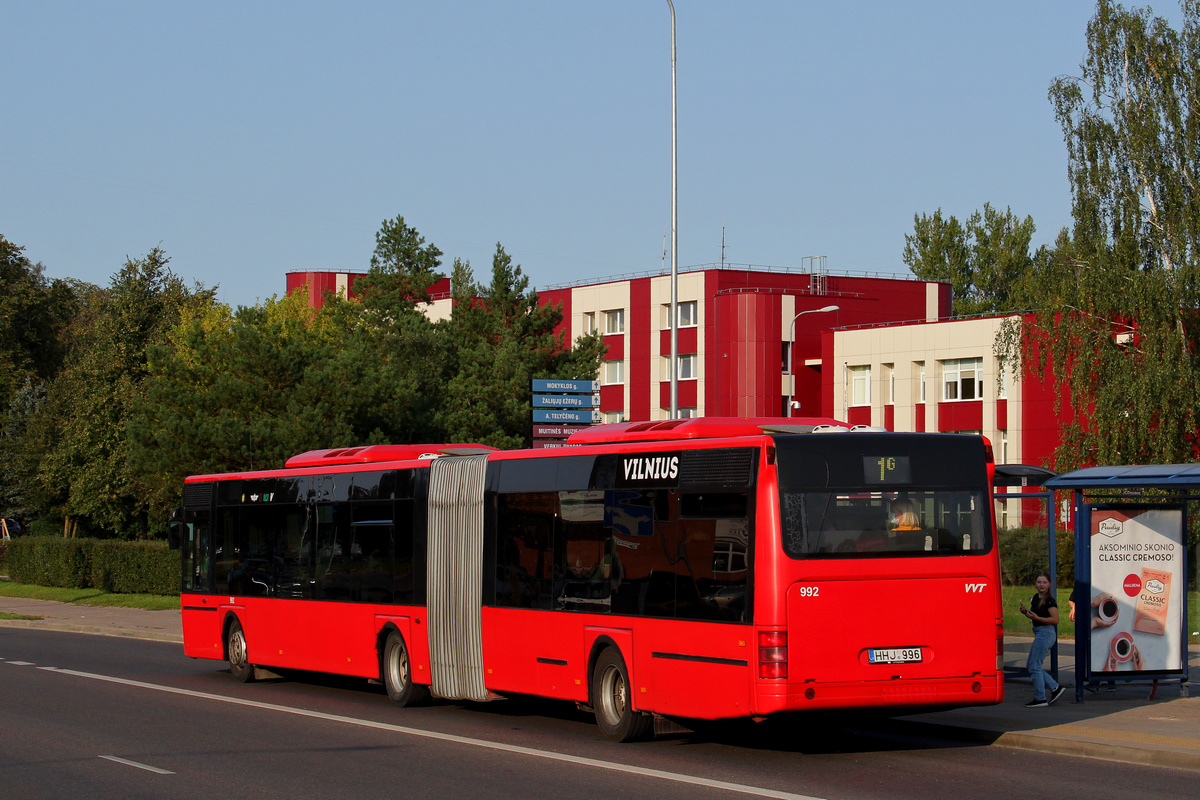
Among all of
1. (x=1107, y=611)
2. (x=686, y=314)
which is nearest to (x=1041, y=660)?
(x=1107, y=611)

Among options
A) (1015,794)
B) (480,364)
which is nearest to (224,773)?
(1015,794)

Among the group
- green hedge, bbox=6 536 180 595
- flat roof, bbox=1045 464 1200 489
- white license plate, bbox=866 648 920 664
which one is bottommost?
green hedge, bbox=6 536 180 595

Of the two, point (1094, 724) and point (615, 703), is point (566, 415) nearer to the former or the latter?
point (615, 703)

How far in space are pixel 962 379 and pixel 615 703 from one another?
47.6 m

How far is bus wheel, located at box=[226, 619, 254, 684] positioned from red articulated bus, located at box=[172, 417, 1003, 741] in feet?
10.4

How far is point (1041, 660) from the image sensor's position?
14.6m

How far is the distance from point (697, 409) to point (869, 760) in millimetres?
56039

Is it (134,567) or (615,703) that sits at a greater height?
(615,703)

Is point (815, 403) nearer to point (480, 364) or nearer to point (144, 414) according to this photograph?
point (480, 364)

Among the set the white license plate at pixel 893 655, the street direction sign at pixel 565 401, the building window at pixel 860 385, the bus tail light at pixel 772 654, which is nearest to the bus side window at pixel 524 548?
the bus tail light at pixel 772 654

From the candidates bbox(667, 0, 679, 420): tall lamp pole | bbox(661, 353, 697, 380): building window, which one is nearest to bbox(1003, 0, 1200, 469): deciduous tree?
bbox(667, 0, 679, 420): tall lamp pole

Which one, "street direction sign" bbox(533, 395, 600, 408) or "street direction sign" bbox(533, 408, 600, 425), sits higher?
"street direction sign" bbox(533, 395, 600, 408)

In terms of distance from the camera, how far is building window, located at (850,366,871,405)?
62000 mm

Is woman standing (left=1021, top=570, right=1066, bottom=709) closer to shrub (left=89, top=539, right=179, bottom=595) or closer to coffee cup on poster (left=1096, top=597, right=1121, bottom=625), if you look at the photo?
coffee cup on poster (left=1096, top=597, right=1121, bottom=625)
